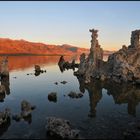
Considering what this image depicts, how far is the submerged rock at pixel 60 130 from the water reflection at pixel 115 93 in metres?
12.2

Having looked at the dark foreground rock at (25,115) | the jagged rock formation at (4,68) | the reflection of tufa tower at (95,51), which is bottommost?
the dark foreground rock at (25,115)

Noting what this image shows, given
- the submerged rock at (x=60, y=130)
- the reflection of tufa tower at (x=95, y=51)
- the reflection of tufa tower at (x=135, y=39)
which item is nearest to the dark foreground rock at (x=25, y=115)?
the submerged rock at (x=60, y=130)

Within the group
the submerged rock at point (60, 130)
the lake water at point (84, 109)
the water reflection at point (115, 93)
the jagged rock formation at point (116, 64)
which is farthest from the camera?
the jagged rock formation at point (116, 64)

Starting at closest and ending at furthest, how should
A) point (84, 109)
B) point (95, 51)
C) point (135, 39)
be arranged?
point (84, 109)
point (135, 39)
point (95, 51)

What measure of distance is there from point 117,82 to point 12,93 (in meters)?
42.2

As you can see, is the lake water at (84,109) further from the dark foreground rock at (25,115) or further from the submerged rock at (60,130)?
the submerged rock at (60,130)

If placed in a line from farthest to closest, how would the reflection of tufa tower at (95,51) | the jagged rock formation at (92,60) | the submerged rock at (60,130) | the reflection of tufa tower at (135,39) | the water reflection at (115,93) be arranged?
the reflection of tufa tower at (95,51)
the reflection of tufa tower at (135,39)
the jagged rock formation at (92,60)
the water reflection at (115,93)
the submerged rock at (60,130)

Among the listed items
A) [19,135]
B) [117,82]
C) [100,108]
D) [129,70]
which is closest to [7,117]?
[19,135]

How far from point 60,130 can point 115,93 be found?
133 feet

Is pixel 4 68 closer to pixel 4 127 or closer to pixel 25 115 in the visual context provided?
pixel 25 115

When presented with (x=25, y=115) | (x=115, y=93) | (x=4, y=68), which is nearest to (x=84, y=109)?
(x=25, y=115)

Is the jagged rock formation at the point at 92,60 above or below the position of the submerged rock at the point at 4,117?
above

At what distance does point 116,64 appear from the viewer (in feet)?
339

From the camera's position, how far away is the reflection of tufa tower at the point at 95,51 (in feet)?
368
